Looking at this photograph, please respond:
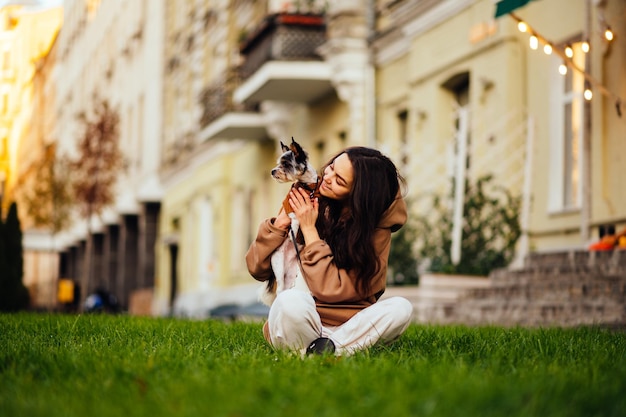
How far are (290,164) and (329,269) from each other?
59cm

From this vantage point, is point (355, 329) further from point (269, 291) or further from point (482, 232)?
point (482, 232)

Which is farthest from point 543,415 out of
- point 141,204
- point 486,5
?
point 141,204

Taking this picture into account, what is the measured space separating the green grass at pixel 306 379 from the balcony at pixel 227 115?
21629mm

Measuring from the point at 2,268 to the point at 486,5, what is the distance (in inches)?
307

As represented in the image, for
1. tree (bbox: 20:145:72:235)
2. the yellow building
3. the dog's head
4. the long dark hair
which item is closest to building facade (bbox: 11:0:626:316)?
tree (bbox: 20:145:72:235)

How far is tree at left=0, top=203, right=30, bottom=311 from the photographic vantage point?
54.0 feet

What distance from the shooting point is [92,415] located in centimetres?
429

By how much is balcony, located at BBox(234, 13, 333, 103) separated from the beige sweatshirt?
17.8 m

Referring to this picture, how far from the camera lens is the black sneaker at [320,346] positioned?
21.1ft

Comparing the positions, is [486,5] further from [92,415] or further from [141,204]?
[141,204]

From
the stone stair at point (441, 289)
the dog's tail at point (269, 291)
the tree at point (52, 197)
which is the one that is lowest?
the stone stair at point (441, 289)

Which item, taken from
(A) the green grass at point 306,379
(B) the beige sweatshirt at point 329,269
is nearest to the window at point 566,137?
(A) the green grass at point 306,379

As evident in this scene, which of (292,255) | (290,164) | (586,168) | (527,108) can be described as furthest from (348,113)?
(290,164)

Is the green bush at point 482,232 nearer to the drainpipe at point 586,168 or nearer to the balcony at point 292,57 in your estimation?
the drainpipe at point 586,168
